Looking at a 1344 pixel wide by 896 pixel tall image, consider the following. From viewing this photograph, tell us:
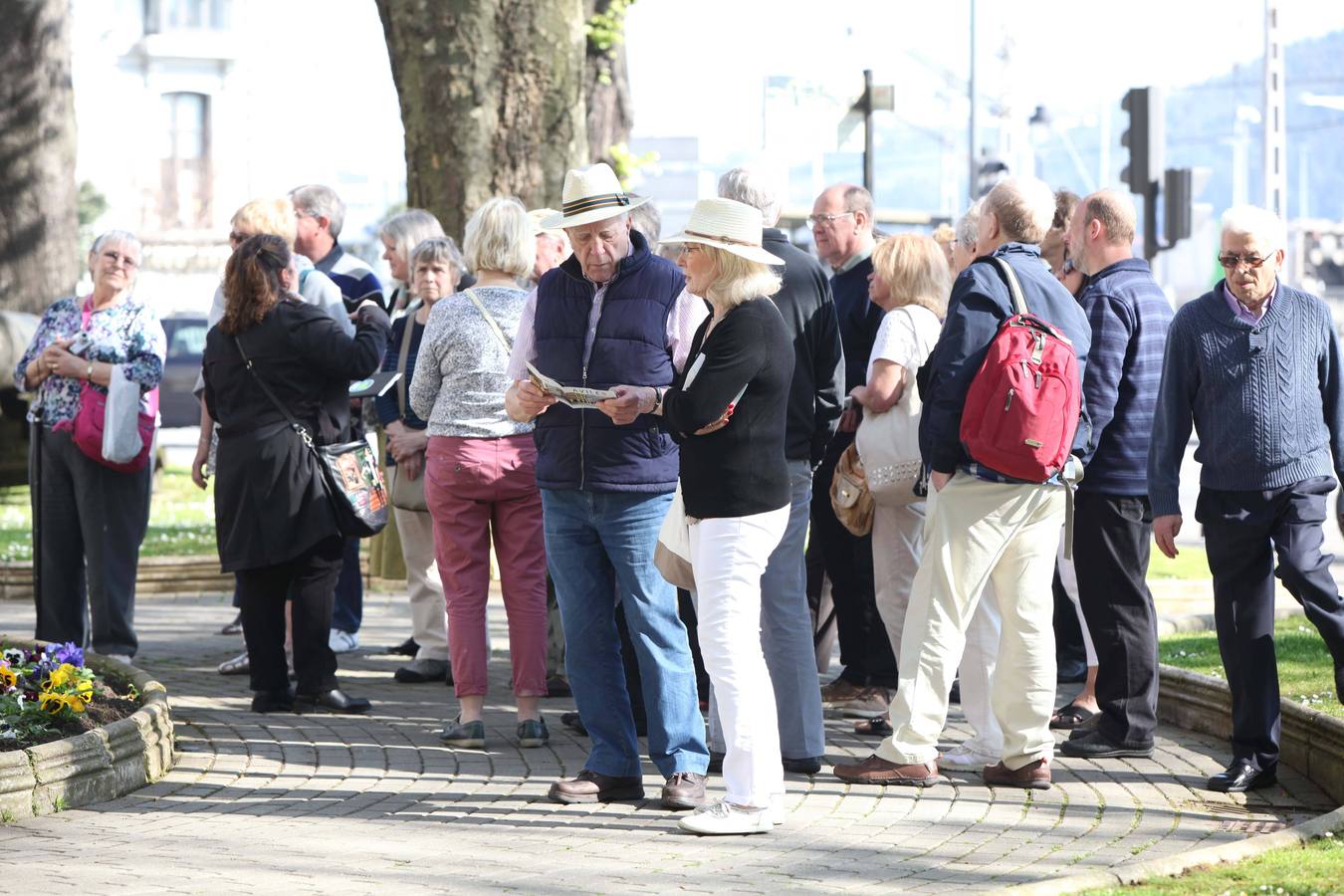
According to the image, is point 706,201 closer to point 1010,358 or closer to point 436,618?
point 1010,358

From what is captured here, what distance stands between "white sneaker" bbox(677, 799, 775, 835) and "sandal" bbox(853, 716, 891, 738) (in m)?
1.73

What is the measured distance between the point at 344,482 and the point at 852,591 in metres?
2.28

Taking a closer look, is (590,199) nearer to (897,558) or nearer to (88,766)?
(897,558)

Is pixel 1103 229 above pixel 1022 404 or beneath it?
above

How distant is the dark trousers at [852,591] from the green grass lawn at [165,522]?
465 centimetres

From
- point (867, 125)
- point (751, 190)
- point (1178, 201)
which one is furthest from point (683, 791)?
point (867, 125)

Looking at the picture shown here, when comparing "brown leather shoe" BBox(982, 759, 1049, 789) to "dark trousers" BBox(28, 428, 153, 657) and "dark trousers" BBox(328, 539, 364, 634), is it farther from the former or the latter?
"dark trousers" BBox(28, 428, 153, 657)

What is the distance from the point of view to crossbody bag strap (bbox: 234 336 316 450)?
26.4 feet

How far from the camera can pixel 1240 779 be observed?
661 cm

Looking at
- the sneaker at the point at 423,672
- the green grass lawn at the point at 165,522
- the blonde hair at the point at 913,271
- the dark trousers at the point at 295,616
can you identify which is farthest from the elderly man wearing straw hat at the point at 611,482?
the green grass lawn at the point at 165,522

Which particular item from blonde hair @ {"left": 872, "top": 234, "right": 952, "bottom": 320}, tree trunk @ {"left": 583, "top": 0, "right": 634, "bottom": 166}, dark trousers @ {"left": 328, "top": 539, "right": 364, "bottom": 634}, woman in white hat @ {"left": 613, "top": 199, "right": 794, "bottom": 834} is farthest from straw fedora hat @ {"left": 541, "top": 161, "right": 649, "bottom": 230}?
tree trunk @ {"left": 583, "top": 0, "right": 634, "bottom": 166}

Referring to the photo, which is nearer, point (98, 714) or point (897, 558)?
point (98, 714)

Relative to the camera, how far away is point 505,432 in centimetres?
753

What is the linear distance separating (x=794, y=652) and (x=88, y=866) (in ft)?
8.40
